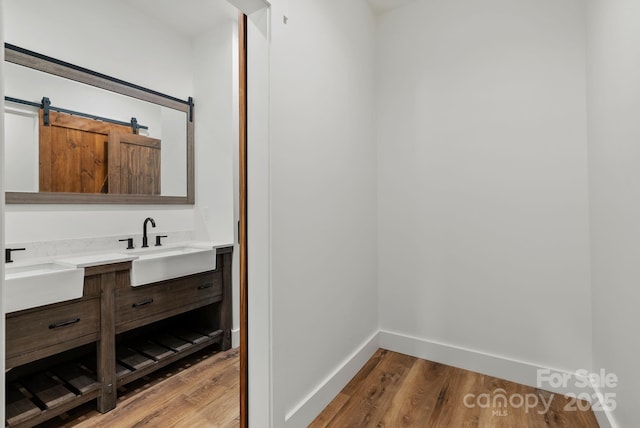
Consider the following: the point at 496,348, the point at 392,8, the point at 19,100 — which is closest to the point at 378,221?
the point at 496,348

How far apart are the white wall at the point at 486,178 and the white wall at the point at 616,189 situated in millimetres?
134

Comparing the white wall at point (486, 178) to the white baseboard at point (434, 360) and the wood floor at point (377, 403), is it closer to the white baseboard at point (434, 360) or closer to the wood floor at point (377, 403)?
the white baseboard at point (434, 360)

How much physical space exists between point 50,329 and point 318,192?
1.57 metres

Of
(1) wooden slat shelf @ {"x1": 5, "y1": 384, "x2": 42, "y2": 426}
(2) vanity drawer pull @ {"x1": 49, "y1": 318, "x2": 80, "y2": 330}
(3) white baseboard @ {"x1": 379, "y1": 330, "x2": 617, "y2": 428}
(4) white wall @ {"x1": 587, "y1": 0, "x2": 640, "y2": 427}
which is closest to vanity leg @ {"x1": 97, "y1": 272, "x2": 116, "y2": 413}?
(2) vanity drawer pull @ {"x1": 49, "y1": 318, "x2": 80, "y2": 330}

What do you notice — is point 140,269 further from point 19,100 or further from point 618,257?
point 618,257

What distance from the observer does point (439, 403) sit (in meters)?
1.89

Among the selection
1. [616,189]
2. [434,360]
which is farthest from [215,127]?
[616,189]

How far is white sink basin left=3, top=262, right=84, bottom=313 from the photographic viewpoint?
1482 mm

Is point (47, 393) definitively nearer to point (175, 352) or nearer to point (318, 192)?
point (175, 352)

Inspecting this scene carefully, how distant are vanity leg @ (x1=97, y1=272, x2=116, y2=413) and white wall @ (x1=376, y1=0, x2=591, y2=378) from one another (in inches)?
74.0

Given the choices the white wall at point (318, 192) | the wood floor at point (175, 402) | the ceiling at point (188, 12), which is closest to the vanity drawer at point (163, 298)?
the wood floor at point (175, 402)

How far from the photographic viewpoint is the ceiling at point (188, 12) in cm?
255

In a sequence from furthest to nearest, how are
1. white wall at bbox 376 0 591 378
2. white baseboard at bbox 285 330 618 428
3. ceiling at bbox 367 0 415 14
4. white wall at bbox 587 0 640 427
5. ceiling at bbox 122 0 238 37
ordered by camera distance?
ceiling at bbox 122 0 238 37 < ceiling at bbox 367 0 415 14 < white wall at bbox 376 0 591 378 < white baseboard at bbox 285 330 618 428 < white wall at bbox 587 0 640 427

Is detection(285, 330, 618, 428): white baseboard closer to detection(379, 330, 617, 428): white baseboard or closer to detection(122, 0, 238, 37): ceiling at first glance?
detection(379, 330, 617, 428): white baseboard
